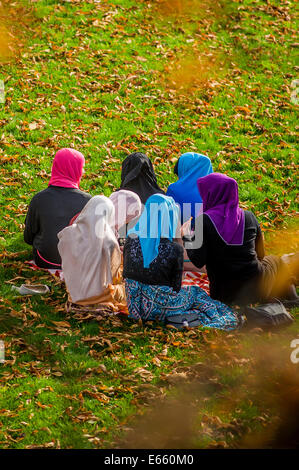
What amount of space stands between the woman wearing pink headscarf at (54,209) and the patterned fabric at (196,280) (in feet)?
5.46

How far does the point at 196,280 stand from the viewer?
28.3 feet

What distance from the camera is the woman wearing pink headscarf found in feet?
27.7

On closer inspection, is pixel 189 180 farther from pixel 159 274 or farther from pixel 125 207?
pixel 159 274

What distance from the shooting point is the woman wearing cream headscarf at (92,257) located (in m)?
7.55

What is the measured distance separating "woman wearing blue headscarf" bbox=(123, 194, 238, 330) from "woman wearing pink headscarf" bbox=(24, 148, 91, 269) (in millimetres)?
1294

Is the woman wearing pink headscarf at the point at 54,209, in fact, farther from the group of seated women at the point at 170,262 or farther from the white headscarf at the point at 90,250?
the white headscarf at the point at 90,250

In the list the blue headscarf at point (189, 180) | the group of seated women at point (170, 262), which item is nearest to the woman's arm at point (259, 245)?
the group of seated women at point (170, 262)

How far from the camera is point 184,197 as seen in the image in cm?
931

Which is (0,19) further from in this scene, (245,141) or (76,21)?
(245,141)

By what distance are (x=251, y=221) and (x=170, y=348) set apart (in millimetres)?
1858

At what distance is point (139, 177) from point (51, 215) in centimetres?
147

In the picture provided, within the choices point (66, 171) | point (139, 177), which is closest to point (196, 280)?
point (139, 177)

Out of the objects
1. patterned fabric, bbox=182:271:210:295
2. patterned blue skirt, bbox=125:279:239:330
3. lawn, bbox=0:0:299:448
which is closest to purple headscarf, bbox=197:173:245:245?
patterned blue skirt, bbox=125:279:239:330
